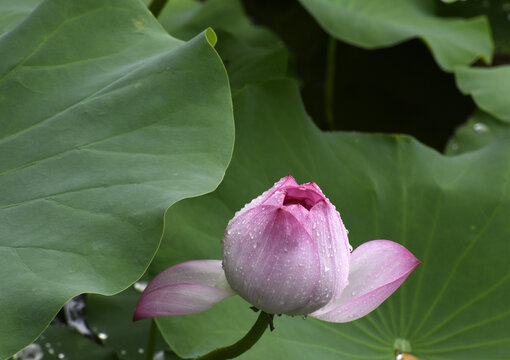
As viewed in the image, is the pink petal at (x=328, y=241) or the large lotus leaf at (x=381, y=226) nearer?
the pink petal at (x=328, y=241)

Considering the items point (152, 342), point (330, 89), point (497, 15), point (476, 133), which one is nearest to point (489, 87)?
point (476, 133)

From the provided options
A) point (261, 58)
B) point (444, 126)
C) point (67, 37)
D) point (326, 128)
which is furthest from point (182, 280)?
point (444, 126)

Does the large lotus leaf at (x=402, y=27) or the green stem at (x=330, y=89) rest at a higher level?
the large lotus leaf at (x=402, y=27)

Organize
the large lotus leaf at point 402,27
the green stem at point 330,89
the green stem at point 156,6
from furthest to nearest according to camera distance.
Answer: the green stem at point 330,89 → the large lotus leaf at point 402,27 → the green stem at point 156,6

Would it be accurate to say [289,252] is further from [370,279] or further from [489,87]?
[489,87]

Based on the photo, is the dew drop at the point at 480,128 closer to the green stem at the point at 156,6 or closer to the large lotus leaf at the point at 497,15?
the large lotus leaf at the point at 497,15

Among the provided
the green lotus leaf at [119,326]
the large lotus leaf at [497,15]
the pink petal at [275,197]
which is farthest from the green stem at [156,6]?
the large lotus leaf at [497,15]

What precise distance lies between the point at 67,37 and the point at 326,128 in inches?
47.6

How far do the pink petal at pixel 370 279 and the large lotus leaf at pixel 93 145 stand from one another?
0.20 meters

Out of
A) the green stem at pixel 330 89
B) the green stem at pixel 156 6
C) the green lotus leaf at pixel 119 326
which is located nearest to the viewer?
the green lotus leaf at pixel 119 326

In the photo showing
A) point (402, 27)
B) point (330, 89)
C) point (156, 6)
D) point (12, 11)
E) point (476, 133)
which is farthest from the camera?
point (330, 89)

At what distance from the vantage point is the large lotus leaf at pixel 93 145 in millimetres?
814

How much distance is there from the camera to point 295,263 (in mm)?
749

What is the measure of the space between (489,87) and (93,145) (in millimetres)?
1053
